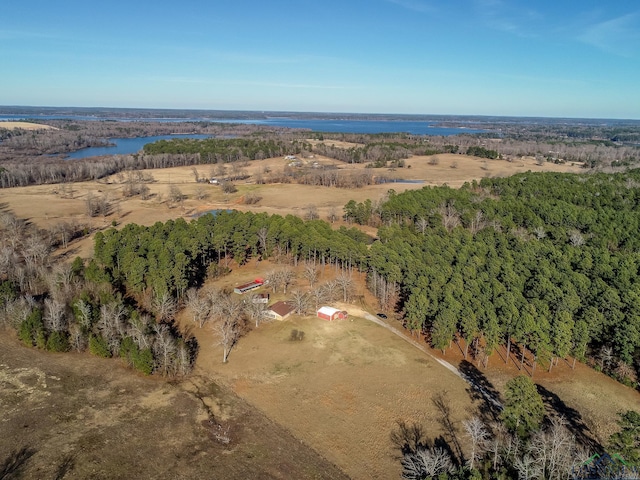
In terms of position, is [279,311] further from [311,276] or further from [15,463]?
[15,463]

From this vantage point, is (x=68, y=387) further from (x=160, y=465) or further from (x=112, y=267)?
(x=112, y=267)

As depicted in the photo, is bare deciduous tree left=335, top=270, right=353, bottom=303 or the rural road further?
bare deciduous tree left=335, top=270, right=353, bottom=303

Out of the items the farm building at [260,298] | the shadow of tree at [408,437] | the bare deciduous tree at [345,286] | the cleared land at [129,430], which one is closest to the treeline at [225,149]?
the farm building at [260,298]

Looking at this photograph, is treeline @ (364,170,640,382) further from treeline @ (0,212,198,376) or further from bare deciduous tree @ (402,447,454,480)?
treeline @ (0,212,198,376)

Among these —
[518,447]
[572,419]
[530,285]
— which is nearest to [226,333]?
[518,447]

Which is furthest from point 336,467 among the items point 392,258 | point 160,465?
point 392,258

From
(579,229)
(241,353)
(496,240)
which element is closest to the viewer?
(241,353)

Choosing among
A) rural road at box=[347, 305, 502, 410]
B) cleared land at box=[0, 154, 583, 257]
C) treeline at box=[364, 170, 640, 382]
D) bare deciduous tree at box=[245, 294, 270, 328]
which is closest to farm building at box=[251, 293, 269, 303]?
bare deciduous tree at box=[245, 294, 270, 328]
